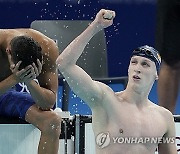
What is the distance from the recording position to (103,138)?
2.35 m

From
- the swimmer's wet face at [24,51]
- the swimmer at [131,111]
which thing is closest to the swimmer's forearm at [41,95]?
the swimmer's wet face at [24,51]

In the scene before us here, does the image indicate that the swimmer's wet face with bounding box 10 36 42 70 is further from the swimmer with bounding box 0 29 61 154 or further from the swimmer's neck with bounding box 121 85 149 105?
the swimmer's neck with bounding box 121 85 149 105

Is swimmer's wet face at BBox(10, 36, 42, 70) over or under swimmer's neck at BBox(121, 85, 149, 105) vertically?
over

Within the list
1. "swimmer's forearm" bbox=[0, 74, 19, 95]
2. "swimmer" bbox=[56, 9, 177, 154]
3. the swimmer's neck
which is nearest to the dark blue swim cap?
"swimmer" bbox=[56, 9, 177, 154]

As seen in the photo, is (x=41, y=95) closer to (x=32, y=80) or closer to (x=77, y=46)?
(x=32, y=80)

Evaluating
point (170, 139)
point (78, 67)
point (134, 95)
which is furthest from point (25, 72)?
point (170, 139)

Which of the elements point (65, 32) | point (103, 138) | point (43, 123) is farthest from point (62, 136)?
point (65, 32)

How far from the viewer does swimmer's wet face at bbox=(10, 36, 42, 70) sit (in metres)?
2.47

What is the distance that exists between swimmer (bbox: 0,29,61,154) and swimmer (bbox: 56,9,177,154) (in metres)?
0.25

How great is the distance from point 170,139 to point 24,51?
678 millimetres

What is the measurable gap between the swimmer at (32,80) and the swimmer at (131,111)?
25 centimetres

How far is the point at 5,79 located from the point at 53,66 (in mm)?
238

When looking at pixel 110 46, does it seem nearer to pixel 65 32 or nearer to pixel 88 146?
pixel 65 32

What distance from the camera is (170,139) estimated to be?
97.0 inches
